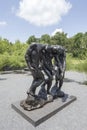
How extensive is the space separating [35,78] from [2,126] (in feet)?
5.41

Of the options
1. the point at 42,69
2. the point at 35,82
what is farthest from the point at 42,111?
the point at 42,69

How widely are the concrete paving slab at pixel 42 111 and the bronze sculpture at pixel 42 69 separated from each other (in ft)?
0.48

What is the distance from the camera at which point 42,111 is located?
163 inches

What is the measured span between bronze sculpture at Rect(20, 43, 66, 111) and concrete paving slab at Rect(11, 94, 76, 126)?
146mm

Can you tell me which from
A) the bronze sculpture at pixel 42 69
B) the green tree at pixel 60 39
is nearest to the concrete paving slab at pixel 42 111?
the bronze sculpture at pixel 42 69

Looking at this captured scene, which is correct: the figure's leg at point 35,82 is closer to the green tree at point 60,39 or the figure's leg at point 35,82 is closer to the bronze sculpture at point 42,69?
the bronze sculpture at point 42,69

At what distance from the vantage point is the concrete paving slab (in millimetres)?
3754

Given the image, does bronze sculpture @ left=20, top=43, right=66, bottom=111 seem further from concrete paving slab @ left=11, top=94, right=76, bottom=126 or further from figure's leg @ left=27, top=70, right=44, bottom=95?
concrete paving slab @ left=11, top=94, right=76, bottom=126

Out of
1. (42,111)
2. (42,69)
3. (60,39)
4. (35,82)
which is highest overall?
(60,39)

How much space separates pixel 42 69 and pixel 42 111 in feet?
4.75

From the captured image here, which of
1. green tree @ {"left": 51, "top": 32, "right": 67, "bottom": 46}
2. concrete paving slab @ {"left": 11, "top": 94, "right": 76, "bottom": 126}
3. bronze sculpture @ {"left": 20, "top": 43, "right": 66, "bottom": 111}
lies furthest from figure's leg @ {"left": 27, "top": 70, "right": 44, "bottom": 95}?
green tree @ {"left": 51, "top": 32, "right": 67, "bottom": 46}

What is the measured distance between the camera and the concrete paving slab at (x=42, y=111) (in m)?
3.75

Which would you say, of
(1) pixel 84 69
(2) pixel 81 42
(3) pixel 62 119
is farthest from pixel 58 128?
(2) pixel 81 42

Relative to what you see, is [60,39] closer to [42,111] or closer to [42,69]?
[42,69]
